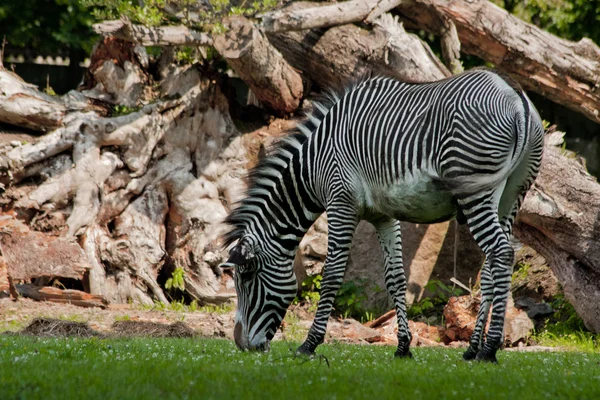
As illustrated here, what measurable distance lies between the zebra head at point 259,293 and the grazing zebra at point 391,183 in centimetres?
1

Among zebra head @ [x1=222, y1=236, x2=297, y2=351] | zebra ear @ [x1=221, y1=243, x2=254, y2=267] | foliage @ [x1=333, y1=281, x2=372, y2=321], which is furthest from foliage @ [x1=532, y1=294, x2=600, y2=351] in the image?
zebra ear @ [x1=221, y1=243, x2=254, y2=267]

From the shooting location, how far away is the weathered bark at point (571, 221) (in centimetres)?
1362

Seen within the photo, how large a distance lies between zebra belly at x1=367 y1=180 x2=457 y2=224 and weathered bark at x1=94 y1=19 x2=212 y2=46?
6.06 metres

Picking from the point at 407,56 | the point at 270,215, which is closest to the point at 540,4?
the point at 407,56

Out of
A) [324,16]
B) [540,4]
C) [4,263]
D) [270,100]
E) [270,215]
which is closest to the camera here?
[270,215]

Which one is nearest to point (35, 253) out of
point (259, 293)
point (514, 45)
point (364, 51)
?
point (259, 293)

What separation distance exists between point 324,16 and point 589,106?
6615mm

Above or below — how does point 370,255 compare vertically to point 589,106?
below

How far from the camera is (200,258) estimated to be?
53.5ft

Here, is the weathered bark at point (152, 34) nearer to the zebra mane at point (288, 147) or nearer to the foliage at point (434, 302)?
the zebra mane at point (288, 147)

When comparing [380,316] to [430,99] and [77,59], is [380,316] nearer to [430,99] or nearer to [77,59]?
[430,99]

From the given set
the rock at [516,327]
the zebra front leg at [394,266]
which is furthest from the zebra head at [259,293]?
the rock at [516,327]

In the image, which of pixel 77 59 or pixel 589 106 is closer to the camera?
pixel 589 106

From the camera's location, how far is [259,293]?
9398 mm
